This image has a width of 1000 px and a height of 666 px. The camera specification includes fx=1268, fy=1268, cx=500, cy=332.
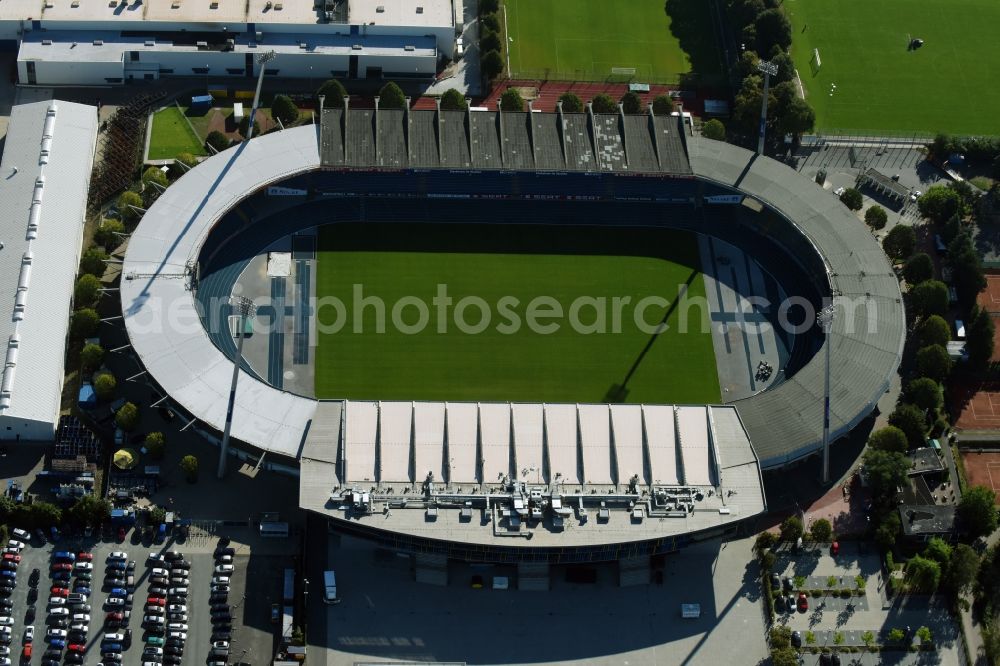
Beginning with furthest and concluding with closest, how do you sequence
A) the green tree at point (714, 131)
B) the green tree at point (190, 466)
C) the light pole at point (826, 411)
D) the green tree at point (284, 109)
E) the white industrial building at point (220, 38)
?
the green tree at point (714, 131), the white industrial building at point (220, 38), the green tree at point (284, 109), the light pole at point (826, 411), the green tree at point (190, 466)

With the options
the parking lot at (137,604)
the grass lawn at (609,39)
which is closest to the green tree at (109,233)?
the parking lot at (137,604)

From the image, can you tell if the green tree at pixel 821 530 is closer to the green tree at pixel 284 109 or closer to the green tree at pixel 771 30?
the green tree at pixel 771 30

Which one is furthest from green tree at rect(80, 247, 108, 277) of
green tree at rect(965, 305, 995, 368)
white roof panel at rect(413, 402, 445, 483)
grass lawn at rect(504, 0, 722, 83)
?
green tree at rect(965, 305, 995, 368)

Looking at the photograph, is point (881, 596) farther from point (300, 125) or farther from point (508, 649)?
point (300, 125)

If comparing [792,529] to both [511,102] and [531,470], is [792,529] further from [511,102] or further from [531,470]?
[511,102]

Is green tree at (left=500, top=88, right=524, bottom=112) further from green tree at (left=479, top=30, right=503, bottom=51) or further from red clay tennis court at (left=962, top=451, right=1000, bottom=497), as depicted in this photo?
red clay tennis court at (left=962, top=451, right=1000, bottom=497)

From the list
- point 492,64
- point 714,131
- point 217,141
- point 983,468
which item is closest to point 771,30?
point 714,131
